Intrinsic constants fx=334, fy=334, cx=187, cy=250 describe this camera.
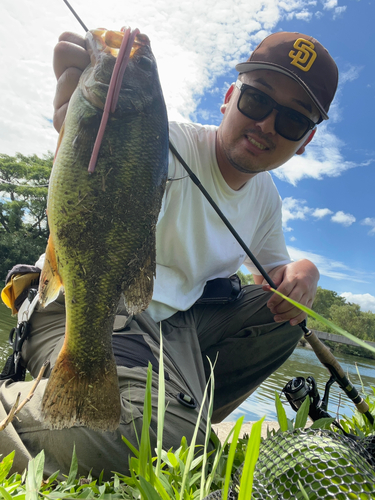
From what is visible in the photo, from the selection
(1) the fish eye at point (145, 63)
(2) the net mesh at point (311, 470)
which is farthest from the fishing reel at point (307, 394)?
(1) the fish eye at point (145, 63)

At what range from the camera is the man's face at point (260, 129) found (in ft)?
8.15

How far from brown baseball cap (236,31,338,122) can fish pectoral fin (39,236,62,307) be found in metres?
2.07

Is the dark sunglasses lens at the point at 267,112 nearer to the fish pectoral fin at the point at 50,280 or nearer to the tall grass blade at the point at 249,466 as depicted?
the fish pectoral fin at the point at 50,280

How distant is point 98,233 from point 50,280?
1.01ft

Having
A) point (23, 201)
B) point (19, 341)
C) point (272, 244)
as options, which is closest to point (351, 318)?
point (23, 201)

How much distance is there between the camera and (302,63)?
2.56 m

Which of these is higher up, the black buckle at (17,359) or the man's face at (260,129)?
the man's face at (260,129)

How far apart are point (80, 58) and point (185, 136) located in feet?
3.78

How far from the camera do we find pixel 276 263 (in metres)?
3.30

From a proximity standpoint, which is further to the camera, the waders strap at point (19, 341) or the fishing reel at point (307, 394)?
the waders strap at point (19, 341)

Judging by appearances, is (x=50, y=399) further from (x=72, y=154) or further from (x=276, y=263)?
(x=276, y=263)

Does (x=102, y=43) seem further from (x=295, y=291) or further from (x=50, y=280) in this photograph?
(x=295, y=291)

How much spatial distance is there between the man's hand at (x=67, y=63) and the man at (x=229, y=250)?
0.81 m

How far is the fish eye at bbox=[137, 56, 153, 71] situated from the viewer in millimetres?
1529
